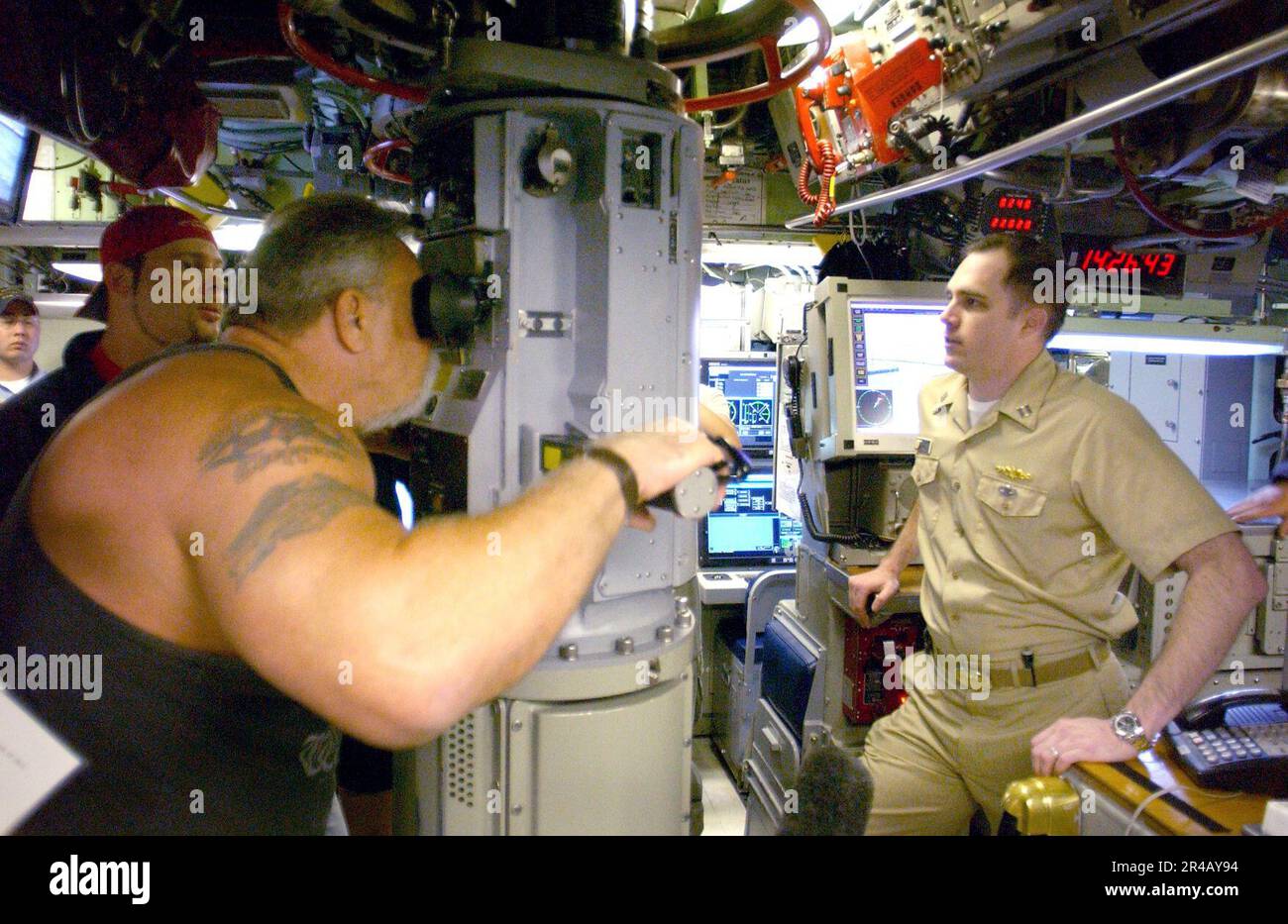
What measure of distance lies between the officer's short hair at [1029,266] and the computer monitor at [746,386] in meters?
2.41

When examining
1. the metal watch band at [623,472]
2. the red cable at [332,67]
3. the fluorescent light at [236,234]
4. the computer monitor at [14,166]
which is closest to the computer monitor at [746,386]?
the fluorescent light at [236,234]

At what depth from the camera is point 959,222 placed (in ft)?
12.9

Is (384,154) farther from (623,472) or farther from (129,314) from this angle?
(623,472)

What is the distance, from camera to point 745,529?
493 cm

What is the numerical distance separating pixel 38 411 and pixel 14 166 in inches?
40.8

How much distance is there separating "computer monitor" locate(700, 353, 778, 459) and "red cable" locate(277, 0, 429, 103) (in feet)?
9.73

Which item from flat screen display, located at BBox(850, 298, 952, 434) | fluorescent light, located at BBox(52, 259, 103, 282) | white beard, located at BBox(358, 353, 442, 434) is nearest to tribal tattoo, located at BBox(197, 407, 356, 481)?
white beard, located at BBox(358, 353, 442, 434)

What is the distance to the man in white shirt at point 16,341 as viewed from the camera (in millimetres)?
4676

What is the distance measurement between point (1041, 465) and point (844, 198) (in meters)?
2.63

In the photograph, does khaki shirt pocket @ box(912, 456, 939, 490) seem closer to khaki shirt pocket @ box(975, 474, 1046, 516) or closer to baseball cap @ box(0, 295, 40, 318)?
khaki shirt pocket @ box(975, 474, 1046, 516)

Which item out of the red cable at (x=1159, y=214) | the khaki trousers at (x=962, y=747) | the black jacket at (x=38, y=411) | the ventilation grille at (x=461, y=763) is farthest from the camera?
the red cable at (x=1159, y=214)

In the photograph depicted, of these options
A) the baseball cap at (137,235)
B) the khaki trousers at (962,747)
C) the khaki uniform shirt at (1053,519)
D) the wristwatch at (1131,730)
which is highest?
the baseball cap at (137,235)

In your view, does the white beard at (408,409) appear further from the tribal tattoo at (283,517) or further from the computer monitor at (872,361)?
the computer monitor at (872,361)
